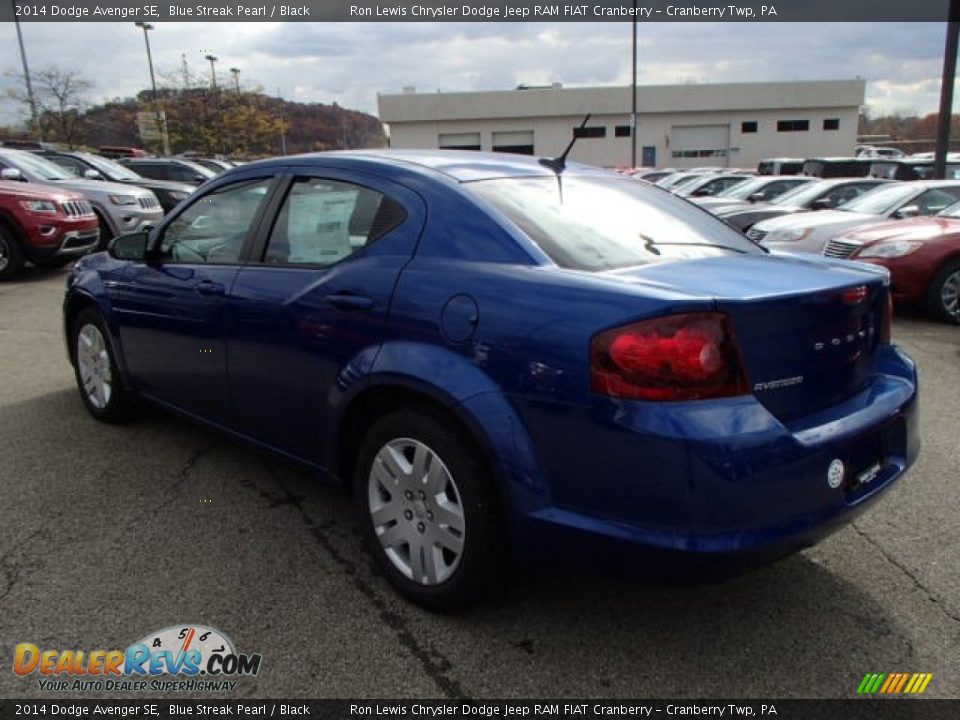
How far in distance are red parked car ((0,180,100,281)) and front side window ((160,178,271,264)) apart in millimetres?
7674

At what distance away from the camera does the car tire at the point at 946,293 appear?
7648mm

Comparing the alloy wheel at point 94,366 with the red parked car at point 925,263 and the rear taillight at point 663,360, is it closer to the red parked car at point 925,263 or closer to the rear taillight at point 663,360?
the rear taillight at point 663,360

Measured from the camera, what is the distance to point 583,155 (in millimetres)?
52281

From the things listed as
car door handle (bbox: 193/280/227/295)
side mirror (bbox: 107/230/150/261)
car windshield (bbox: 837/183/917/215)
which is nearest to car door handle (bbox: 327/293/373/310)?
car door handle (bbox: 193/280/227/295)

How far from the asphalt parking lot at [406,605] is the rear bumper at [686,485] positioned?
1.42ft

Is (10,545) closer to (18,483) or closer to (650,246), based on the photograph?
(18,483)

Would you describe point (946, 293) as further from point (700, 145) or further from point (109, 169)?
point (700, 145)

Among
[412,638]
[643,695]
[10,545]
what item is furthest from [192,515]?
[643,695]

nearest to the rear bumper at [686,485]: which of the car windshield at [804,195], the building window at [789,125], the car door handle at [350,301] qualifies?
the car door handle at [350,301]

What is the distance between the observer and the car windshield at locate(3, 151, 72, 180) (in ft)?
39.3

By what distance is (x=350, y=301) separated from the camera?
9.28 feet

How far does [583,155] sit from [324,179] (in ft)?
169

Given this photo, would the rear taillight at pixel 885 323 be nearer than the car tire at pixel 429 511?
No

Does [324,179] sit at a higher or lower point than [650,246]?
higher
